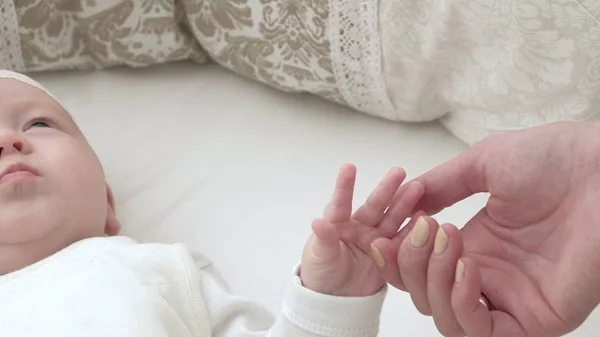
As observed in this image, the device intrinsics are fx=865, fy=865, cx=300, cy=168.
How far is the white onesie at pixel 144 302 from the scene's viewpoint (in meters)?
0.85

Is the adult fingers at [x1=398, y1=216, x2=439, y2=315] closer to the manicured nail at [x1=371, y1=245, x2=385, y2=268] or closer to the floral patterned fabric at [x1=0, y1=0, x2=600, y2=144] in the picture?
the manicured nail at [x1=371, y1=245, x2=385, y2=268]

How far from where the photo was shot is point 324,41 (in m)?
1.21

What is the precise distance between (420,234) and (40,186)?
1.43ft

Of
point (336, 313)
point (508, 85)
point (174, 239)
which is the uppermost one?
point (508, 85)

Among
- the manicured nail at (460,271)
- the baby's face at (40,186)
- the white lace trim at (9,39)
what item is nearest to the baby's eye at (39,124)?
the baby's face at (40,186)

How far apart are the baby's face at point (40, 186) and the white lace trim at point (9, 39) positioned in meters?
0.30

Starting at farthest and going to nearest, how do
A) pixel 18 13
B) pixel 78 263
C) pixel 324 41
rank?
pixel 18 13 → pixel 324 41 → pixel 78 263

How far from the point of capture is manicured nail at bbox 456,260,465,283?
0.74 m

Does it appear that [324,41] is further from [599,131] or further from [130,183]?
[599,131]

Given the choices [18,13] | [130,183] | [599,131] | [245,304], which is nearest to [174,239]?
[130,183]

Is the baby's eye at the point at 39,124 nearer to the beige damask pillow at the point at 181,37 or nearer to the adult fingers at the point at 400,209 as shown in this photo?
the beige damask pillow at the point at 181,37

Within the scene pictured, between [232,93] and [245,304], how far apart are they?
0.50m

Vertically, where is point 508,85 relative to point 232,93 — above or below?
above

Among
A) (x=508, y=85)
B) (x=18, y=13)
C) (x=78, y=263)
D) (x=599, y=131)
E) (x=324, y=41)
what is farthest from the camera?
(x=18, y=13)
